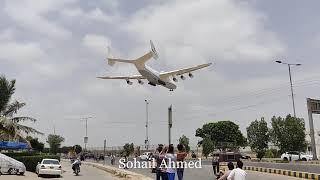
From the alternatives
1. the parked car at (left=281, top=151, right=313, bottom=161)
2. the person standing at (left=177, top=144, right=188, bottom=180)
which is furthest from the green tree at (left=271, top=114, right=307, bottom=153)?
the person standing at (left=177, top=144, right=188, bottom=180)

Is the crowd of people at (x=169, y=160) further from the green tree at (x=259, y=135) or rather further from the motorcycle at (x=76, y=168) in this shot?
the green tree at (x=259, y=135)

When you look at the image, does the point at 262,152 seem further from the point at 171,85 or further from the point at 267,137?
the point at 171,85

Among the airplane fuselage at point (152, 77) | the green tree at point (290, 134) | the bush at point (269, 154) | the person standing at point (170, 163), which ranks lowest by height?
the person standing at point (170, 163)

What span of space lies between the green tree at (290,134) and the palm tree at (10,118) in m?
29.2

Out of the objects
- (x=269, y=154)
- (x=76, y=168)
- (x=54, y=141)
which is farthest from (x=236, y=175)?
(x=54, y=141)

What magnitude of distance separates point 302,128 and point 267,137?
1501 centimetres

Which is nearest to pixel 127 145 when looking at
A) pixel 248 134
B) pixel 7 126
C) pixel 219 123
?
pixel 219 123

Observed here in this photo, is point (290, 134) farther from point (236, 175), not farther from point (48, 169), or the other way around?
point (236, 175)

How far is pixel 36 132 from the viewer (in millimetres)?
42812

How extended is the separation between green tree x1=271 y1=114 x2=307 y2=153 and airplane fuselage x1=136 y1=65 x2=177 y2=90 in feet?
58.4

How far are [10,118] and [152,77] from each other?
13019mm

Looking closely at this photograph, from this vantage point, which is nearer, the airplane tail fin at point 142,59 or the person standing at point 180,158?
the person standing at point 180,158

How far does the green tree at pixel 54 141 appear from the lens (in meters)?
106

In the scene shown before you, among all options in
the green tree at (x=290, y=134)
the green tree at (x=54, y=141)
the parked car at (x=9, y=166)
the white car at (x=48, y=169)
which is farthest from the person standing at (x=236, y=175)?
the green tree at (x=54, y=141)
